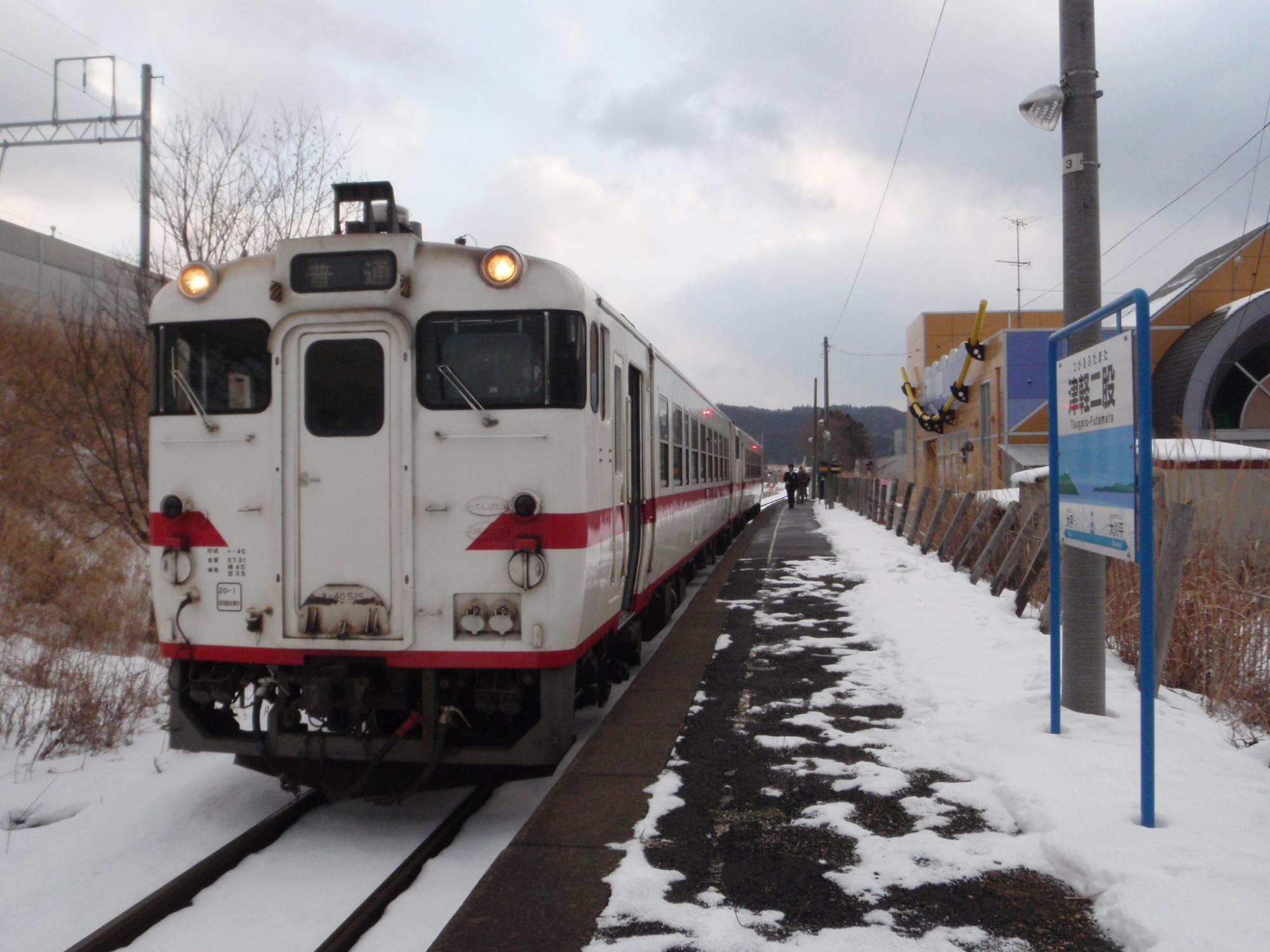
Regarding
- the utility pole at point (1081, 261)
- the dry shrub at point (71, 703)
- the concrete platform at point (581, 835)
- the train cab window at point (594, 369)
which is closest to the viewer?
the concrete platform at point (581, 835)

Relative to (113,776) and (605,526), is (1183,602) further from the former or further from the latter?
(113,776)

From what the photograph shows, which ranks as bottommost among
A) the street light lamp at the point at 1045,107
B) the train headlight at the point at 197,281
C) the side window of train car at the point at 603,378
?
the side window of train car at the point at 603,378

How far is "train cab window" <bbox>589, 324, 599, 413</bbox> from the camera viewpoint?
5.34m

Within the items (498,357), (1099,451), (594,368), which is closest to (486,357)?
(498,357)

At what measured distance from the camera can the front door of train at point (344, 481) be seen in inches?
197

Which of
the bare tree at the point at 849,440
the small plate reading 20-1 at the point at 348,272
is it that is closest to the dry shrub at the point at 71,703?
the small plate reading 20-1 at the point at 348,272

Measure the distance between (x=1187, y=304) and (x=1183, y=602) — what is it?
23.3m

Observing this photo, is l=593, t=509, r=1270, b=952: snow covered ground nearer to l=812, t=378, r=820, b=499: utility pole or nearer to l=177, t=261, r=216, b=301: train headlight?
l=177, t=261, r=216, b=301: train headlight

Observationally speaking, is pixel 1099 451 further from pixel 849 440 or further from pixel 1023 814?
pixel 849 440

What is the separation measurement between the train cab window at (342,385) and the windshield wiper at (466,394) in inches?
13.5

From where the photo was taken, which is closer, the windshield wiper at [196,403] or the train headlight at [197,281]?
the windshield wiper at [196,403]

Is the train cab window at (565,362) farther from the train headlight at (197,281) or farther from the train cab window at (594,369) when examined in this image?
the train headlight at (197,281)

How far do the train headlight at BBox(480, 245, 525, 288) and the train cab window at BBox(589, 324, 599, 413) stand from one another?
562mm

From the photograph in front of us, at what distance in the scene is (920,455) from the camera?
39625mm
